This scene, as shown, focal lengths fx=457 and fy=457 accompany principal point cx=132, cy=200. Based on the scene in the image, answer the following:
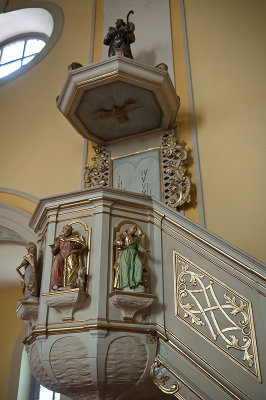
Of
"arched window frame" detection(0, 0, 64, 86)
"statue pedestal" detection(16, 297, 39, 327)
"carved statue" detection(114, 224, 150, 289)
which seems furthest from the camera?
"arched window frame" detection(0, 0, 64, 86)

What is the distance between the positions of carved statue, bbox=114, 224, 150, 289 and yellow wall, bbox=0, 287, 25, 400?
19.4ft

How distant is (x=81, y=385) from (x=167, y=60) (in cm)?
406

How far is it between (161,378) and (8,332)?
20.4 feet

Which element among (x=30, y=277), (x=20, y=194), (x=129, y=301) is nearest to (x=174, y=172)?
(x=20, y=194)

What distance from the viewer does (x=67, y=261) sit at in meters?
3.07

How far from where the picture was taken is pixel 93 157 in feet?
17.7

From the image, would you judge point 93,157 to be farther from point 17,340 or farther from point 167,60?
point 17,340

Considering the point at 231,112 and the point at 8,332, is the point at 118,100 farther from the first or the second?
the point at 8,332

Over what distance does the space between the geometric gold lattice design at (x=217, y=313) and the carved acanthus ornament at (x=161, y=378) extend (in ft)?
1.06

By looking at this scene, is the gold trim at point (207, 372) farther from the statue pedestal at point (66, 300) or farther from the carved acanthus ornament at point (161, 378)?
the statue pedestal at point (66, 300)

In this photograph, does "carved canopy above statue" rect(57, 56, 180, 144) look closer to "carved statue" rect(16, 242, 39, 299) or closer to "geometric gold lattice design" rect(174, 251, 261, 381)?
"carved statue" rect(16, 242, 39, 299)

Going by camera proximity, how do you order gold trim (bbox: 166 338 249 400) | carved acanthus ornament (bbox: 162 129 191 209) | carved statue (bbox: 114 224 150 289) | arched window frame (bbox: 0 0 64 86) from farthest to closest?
arched window frame (bbox: 0 0 64 86) < carved acanthus ornament (bbox: 162 129 191 209) < carved statue (bbox: 114 224 150 289) < gold trim (bbox: 166 338 249 400)

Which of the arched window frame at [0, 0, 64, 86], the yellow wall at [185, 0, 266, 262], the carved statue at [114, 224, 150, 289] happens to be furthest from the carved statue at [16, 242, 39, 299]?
→ the arched window frame at [0, 0, 64, 86]

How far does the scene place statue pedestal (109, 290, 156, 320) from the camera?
2.88 m
